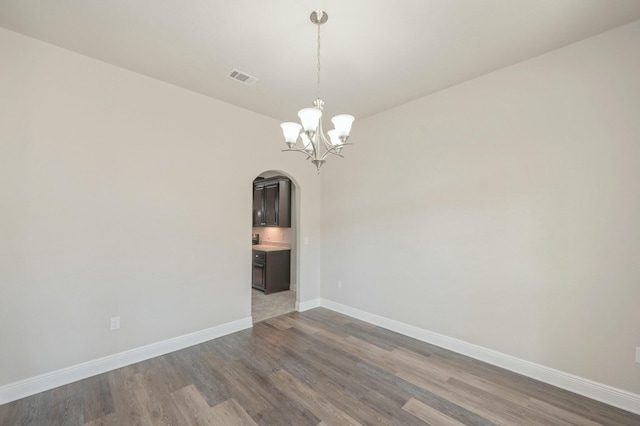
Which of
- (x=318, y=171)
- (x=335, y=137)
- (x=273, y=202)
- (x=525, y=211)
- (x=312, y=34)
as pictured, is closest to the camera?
(x=335, y=137)

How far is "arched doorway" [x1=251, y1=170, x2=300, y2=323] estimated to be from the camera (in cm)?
478

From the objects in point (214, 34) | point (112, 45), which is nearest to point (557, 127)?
point (214, 34)

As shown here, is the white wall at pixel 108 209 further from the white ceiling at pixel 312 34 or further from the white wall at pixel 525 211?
the white wall at pixel 525 211

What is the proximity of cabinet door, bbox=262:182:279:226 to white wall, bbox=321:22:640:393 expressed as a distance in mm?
2643

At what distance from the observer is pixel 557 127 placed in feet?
8.41

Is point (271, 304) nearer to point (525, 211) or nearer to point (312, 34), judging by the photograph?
point (525, 211)

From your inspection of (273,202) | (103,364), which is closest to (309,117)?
(103,364)

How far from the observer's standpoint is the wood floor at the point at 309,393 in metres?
2.09

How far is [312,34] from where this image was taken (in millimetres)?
2352

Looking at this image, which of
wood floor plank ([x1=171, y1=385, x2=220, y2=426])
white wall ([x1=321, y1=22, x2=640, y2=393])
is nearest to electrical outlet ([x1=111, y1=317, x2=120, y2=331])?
wood floor plank ([x1=171, y1=385, x2=220, y2=426])

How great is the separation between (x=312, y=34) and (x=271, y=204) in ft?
13.8

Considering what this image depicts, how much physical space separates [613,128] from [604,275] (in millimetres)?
1231

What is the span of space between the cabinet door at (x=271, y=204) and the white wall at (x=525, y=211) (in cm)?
264

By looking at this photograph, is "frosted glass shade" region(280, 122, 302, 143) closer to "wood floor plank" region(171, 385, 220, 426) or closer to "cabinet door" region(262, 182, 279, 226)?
"wood floor plank" region(171, 385, 220, 426)
